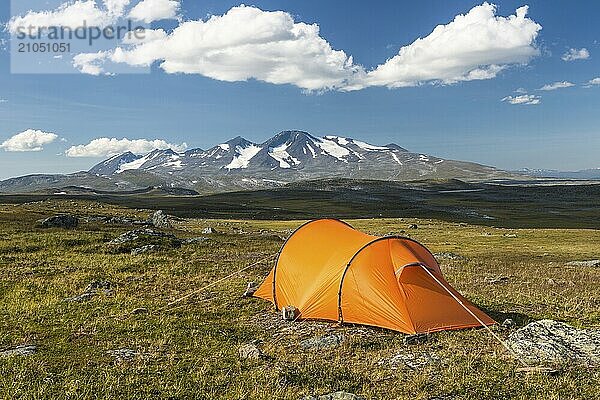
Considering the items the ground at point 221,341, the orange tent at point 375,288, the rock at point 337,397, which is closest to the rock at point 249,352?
the ground at point 221,341

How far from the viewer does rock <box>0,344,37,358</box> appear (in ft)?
41.2

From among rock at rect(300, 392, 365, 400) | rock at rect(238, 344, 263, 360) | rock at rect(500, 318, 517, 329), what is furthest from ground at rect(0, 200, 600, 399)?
rock at rect(500, 318, 517, 329)

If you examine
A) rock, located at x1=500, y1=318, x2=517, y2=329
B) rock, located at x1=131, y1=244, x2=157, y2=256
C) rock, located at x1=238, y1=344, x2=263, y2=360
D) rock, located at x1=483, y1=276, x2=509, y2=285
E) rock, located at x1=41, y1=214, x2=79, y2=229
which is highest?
rock, located at x1=41, y1=214, x2=79, y2=229

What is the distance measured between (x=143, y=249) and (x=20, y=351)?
2103cm

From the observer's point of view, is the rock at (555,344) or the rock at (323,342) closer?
the rock at (555,344)

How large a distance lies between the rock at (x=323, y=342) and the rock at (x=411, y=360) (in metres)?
1.98

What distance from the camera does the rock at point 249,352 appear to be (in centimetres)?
1317

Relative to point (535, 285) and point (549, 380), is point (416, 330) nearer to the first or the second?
point (549, 380)

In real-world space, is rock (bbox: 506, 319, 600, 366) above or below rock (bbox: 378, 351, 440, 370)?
above

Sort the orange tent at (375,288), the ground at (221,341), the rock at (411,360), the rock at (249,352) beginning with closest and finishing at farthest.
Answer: the ground at (221,341) < the rock at (411,360) < the rock at (249,352) < the orange tent at (375,288)

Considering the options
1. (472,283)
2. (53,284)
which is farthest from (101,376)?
(472,283)

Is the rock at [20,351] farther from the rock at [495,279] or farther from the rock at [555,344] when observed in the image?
the rock at [495,279]

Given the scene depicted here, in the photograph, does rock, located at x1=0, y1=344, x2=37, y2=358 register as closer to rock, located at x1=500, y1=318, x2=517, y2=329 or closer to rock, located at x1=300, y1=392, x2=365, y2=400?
rock, located at x1=300, y1=392, x2=365, y2=400

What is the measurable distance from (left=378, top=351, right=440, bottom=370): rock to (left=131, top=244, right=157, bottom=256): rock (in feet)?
78.0
